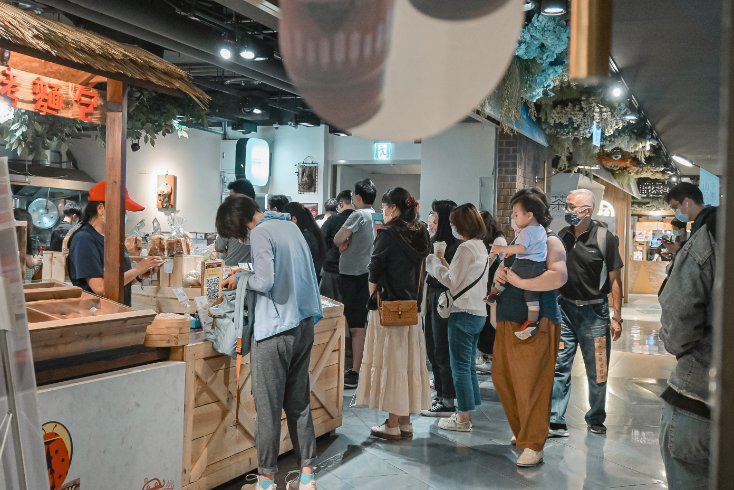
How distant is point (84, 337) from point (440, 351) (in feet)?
10.4

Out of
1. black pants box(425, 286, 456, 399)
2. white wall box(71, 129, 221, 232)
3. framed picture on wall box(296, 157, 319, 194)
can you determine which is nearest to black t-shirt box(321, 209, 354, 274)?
black pants box(425, 286, 456, 399)

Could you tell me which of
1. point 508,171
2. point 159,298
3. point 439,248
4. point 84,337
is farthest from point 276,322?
point 508,171

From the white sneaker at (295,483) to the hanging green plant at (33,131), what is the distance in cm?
314

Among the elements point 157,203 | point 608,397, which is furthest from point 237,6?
point 157,203

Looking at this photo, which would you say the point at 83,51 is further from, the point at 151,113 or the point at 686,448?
the point at 151,113

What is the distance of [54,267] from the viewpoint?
5.98 meters

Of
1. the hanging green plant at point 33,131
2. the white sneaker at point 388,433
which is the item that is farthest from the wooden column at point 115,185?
the white sneaker at point 388,433

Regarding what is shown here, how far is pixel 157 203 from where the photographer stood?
12.0m

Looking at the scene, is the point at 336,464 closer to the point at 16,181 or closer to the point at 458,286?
the point at 458,286

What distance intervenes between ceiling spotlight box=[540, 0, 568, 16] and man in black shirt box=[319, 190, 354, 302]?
2.64m

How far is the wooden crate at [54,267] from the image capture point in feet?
19.3

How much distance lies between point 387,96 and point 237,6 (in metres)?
4.02

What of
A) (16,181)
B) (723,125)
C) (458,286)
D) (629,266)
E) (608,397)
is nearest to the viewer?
(723,125)

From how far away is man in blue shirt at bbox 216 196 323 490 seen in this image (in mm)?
3389
